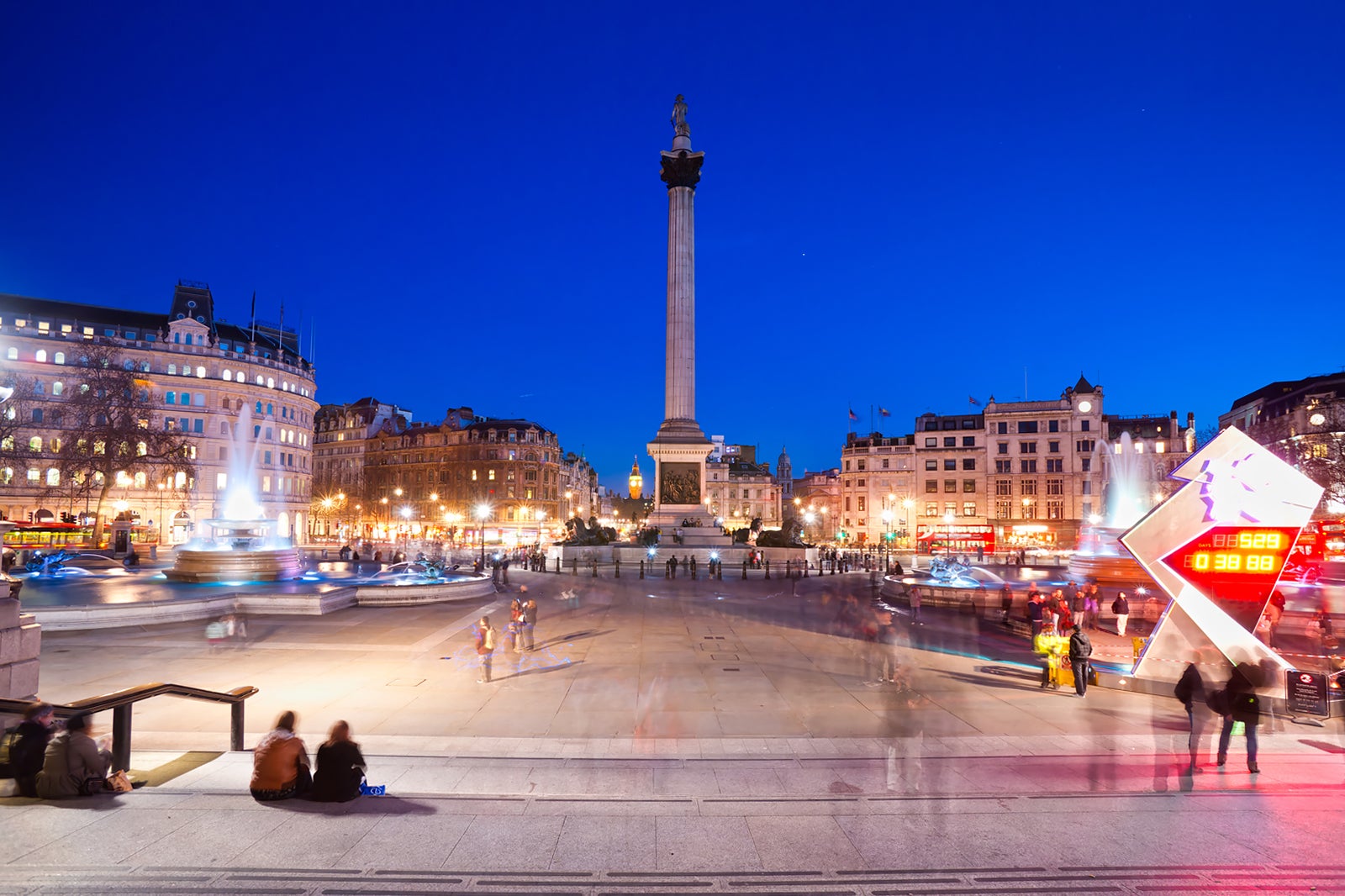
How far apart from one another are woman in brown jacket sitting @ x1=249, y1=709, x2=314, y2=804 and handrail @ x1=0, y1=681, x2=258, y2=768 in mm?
1763

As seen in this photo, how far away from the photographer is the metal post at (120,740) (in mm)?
8734

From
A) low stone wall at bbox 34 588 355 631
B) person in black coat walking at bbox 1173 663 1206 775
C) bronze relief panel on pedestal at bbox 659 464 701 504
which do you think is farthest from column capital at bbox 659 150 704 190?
person in black coat walking at bbox 1173 663 1206 775

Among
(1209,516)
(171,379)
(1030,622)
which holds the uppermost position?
(171,379)

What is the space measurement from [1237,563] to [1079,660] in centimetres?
353

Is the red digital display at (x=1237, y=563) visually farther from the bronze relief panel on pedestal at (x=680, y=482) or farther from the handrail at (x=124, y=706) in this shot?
the bronze relief panel on pedestal at (x=680, y=482)

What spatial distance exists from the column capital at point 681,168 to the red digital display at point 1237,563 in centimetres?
4665

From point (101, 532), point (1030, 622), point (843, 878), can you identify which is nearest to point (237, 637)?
point (843, 878)

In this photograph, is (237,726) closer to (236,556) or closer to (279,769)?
(279,769)

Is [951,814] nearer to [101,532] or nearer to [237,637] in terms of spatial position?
[237,637]

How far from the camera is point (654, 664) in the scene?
17344 millimetres

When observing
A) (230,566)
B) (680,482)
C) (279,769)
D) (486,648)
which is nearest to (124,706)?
(279,769)

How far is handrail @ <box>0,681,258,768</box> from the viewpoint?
812 centimetres

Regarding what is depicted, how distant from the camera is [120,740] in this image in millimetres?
8797

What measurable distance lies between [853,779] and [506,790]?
14.9 feet
